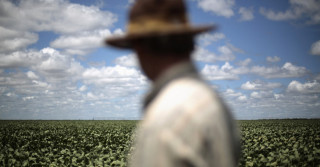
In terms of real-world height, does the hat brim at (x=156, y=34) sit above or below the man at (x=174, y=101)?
above

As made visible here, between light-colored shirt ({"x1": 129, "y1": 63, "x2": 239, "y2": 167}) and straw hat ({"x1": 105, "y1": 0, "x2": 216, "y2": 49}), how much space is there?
0.19 metres

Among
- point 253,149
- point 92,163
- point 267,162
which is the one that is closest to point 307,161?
point 267,162

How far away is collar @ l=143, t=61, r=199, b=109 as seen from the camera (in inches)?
49.4

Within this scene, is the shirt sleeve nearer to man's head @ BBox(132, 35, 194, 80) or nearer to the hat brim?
man's head @ BBox(132, 35, 194, 80)

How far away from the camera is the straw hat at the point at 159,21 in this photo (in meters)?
1.25

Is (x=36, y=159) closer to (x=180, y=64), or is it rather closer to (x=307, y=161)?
(x=307, y=161)

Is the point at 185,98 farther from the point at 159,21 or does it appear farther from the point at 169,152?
the point at 159,21

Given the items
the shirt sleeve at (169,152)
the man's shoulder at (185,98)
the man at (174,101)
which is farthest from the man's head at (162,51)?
the shirt sleeve at (169,152)

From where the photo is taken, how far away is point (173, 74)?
1257 mm

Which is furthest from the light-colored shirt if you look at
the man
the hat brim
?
the hat brim

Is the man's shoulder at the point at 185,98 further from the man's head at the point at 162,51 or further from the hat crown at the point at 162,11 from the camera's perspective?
the hat crown at the point at 162,11

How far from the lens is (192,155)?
3.57 feet

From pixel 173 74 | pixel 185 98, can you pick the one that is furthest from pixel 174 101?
pixel 173 74

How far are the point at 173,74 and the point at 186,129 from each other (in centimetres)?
27
